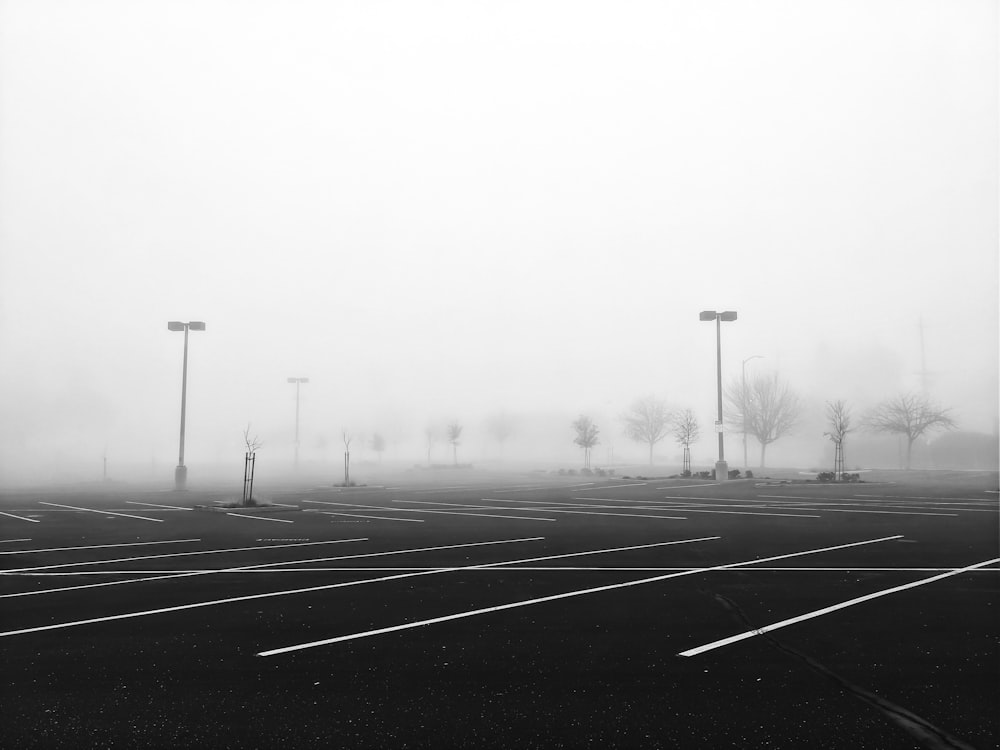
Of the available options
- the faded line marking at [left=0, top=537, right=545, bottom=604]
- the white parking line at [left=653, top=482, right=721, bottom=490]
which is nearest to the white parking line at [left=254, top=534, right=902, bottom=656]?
the faded line marking at [left=0, top=537, right=545, bottom=604]

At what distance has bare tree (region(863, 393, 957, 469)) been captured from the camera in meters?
58.6

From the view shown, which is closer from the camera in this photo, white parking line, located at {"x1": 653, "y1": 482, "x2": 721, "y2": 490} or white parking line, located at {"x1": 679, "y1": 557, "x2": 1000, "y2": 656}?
white parking line, located at {"x1": 679, "y1": 557, "x2": 1000, "y2": 656}

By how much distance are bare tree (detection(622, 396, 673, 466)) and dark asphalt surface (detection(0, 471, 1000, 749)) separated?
70233mm

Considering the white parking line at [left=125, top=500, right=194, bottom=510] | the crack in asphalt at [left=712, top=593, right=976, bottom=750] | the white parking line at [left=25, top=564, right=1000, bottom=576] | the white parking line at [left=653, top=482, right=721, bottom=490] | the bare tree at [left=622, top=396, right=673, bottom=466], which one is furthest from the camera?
the bare tree at [left=622, top=396, right=673, bottom=466]

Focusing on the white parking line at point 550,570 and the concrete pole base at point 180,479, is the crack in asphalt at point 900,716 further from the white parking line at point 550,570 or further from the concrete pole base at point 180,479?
the concrete pole base at point 180,479

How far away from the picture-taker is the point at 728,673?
5.69 metres

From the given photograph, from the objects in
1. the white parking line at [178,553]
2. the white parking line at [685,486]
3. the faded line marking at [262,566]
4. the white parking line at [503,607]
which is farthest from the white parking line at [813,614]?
the white parking line at [685,486]

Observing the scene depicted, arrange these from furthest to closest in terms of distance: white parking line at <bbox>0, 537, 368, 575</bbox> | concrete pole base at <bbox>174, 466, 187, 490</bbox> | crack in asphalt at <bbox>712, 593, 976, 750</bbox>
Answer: concrete pole base at <bbox>174, 466, 187, 490</bbox>
white parking line at <bbox>0, 537, 368, 575</bbox>
crack in asphalt at <bbox>712, 593, 976, 750</bbox>

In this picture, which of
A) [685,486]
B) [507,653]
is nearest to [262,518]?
[507,653]

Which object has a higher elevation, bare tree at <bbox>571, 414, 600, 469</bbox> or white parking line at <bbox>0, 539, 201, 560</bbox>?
bare tree at <bbox>571, 414, 600, 469</bbox>

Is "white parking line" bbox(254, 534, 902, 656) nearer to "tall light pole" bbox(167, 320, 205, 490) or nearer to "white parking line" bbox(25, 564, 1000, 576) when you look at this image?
"white parking line" bbox(25, 564, 1000, 576)

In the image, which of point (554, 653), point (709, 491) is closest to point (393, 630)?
point (554, 653)

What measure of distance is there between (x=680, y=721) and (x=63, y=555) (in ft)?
34.7

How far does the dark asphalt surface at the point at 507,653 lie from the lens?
4598mm
